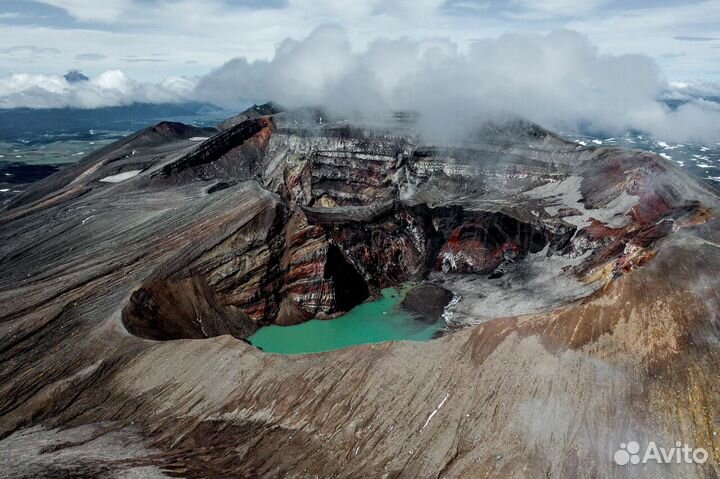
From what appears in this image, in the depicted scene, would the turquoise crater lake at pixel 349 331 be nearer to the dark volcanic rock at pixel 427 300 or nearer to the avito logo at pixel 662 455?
the dark volcanic rock at pixel 427 300

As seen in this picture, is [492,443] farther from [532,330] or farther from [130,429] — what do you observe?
[130,429]

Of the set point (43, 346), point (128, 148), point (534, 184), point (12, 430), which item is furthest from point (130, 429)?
point (128, 148)

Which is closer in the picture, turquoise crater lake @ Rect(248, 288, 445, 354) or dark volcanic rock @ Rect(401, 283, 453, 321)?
turquoise crater lake @ Rect(248, 288, 445, 354)

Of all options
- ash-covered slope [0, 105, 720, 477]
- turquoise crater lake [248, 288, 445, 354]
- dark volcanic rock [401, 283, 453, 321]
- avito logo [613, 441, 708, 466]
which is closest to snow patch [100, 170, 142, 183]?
ash-covered slope [0, 105, 720, 477]

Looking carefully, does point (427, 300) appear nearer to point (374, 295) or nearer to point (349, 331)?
point (374, 295)

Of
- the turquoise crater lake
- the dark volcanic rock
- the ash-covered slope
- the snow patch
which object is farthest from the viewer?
the snow patch

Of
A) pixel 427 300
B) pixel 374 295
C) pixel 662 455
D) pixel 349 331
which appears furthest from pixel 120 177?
pixel 662 455

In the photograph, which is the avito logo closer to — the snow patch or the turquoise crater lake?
the turquoise crater lake

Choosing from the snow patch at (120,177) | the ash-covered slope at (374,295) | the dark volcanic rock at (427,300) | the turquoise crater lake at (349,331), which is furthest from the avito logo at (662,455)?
the snow patch at (120,177)
